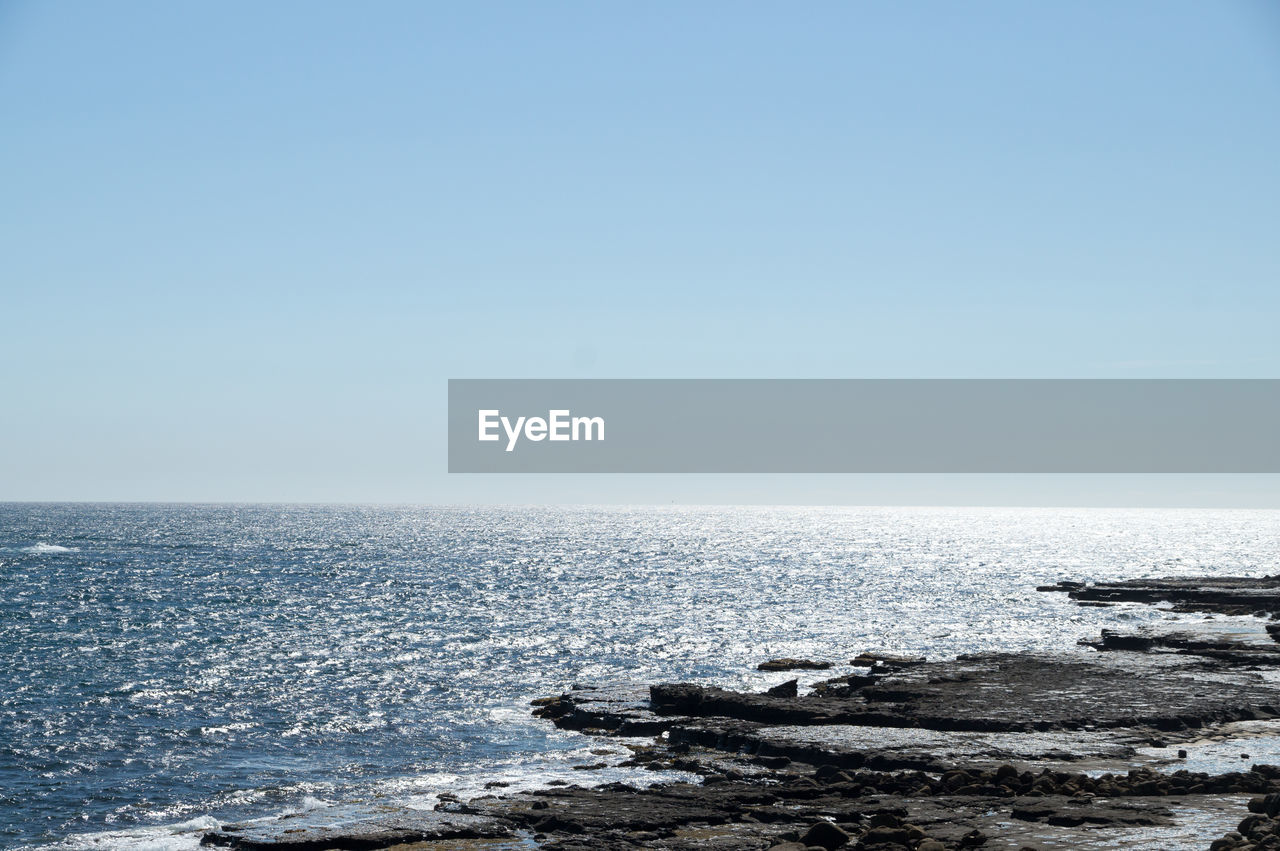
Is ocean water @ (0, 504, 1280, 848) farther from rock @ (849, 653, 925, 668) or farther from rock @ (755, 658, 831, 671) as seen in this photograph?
rock @ (849, 653, 925, 668)

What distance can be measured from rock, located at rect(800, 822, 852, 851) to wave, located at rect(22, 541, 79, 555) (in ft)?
511

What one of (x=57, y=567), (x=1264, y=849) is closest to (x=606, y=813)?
(x=1264, y=849)

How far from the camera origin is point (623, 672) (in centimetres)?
5953

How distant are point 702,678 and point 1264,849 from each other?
36.4m

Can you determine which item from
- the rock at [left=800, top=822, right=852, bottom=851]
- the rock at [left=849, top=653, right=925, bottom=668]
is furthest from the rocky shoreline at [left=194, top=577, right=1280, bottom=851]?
the rock at [left=849, top=653, right=925, bottom=668]

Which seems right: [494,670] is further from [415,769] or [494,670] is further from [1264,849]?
[1264,849]

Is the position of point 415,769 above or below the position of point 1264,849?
below

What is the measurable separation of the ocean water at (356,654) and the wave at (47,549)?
5.44m

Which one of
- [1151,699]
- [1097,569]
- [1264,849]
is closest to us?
[1264,849]

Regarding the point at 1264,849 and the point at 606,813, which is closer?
the point at 1264,849

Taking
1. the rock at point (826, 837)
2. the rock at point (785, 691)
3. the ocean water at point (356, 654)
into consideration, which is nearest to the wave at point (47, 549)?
the ocean water at point (356, 654)

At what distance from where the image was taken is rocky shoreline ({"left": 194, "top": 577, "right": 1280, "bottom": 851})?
2673 centimetres

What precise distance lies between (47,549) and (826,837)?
16634 centimetres

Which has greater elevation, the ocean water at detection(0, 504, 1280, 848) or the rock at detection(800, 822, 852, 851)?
the rock at detection(800, 822, 852, 851)
